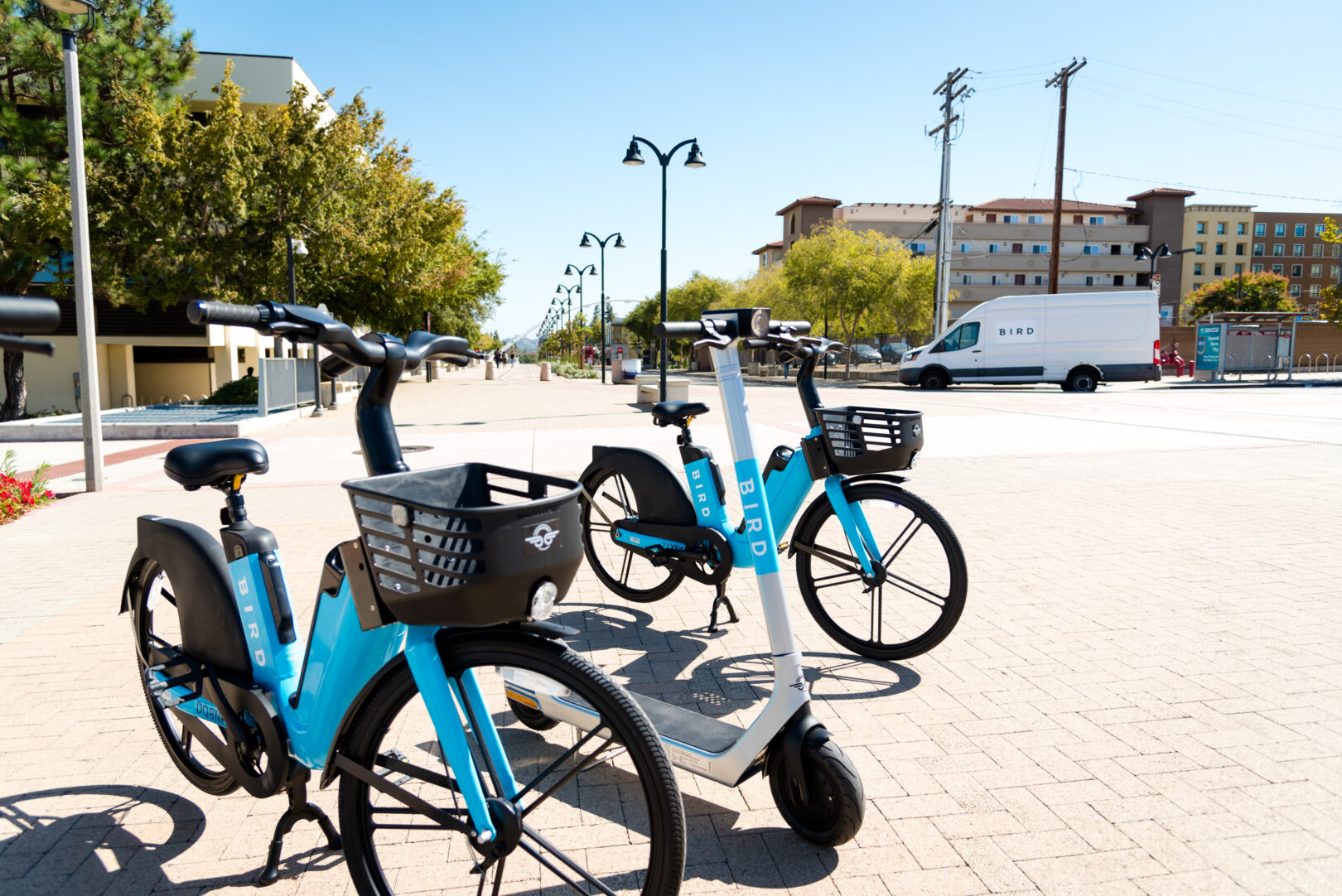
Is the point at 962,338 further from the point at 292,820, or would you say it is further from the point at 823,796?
the point at 292,820

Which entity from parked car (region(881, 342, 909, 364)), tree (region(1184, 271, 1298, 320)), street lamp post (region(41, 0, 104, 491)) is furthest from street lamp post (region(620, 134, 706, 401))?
tree (region(1184, 271, 1298, 320))

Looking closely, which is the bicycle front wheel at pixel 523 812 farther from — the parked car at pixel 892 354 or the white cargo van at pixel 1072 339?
the parked car at pixel 892 354

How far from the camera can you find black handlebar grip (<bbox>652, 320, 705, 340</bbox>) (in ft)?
9.23

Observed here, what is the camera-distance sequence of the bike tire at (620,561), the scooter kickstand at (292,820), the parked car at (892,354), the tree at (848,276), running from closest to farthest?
the scooter kickstand at (292,820), the bike tire at (620,561), the tree at (848,276), the parked car at (892,354)

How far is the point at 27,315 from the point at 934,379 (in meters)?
28.8

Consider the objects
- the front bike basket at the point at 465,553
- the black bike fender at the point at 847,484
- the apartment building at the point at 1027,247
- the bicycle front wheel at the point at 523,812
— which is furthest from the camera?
the apartment building at the point at 1027,247

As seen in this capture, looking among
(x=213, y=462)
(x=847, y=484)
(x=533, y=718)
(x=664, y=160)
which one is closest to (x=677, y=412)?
(x=847, y=484)

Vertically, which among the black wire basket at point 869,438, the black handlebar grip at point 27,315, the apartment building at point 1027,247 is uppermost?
the apartment building at point 1027,247

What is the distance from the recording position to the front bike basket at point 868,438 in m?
3.67

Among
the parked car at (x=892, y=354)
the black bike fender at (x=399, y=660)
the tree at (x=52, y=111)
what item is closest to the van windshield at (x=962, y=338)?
the tree at (x=52, y=111)

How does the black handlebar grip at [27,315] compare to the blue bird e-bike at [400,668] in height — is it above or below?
above

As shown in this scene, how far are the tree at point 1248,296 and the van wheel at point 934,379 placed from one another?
6085 centimetres

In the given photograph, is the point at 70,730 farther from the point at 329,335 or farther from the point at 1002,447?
the point at 1002,447

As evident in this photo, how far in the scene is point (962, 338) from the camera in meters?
28.0
